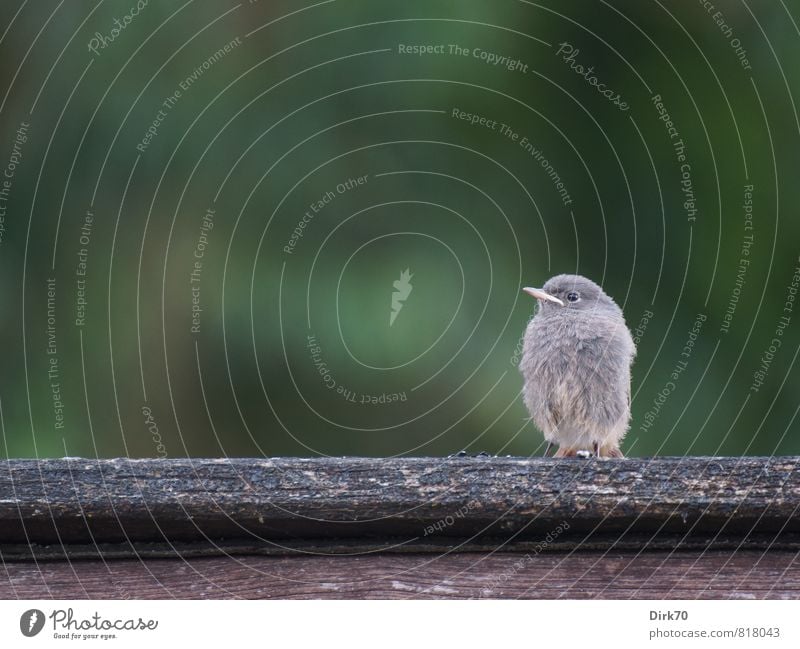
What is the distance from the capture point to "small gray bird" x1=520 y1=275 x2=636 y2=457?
5789mm

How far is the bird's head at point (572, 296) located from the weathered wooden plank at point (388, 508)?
3.50 m

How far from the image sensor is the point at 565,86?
7836mm

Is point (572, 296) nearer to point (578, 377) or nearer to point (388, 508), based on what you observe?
point (578, 377)

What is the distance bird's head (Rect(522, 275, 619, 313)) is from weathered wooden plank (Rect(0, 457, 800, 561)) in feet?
11.5

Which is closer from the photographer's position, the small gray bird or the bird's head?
the small gray bird

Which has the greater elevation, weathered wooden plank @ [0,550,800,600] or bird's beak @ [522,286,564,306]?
bird's beak @ [522,286,564,306]

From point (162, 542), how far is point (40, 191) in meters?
5.46

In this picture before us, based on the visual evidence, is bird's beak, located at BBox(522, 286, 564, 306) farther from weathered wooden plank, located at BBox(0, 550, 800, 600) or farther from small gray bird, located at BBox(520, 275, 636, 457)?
weathered wooden plank, located at BBox(0, 550, 800, 600)

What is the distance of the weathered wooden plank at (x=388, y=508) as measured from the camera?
269 centimetres

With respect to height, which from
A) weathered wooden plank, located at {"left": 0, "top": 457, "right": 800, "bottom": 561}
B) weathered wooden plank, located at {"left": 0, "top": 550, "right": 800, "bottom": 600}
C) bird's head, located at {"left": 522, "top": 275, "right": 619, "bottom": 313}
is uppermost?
bird's head, located at {"left": 522, "top": 275, "right": 619, "bottom": 313}

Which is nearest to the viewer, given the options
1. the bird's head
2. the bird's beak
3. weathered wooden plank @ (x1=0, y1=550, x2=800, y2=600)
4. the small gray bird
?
weathered wooden plank @ (x1=0, y1=550, x2=800, y2=600)

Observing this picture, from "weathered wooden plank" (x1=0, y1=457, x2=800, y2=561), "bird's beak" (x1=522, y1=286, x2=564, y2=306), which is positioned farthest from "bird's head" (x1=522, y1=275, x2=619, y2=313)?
"weathered wooden plank" (x1=0, y1=457, x2=800, y2=561)

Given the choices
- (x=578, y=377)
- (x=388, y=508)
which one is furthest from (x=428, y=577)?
(x=578, y=377)
